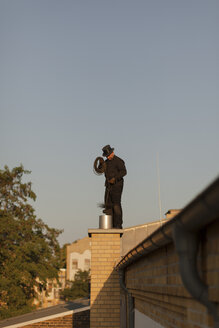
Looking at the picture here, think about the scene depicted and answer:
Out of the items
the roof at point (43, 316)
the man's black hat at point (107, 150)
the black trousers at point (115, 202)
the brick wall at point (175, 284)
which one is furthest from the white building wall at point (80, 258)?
the brick wall at point (175, 284)

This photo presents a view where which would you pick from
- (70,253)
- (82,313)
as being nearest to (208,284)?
(82,313)

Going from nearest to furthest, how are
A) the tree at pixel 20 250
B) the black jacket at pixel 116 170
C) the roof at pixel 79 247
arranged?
the black jacket at pixel 116 170 → the tree at pixel 20 250 → the roof at pixel 79 247

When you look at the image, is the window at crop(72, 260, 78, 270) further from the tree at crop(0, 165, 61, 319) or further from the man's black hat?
the man's black hat

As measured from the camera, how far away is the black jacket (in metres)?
14.1

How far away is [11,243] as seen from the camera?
36.6 meters

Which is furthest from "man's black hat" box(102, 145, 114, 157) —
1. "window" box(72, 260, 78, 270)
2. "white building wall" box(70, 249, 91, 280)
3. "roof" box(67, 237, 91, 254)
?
"window" box(72, 260, 78, 270)

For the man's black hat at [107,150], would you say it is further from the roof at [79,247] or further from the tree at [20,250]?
the roof at [79,247]

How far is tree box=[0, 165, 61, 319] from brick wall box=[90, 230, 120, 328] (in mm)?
21117

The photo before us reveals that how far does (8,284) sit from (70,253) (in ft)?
159

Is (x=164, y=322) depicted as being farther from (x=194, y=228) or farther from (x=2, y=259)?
(x=2, y=259)

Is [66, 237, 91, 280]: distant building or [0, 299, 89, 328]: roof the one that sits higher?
[66, 237, 91, 280]: distant building

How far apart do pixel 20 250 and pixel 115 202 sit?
23.6 m

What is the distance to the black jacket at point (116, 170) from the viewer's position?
46.3ft

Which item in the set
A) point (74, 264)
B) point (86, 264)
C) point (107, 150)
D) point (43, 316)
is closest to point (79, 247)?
point (74, 264)
